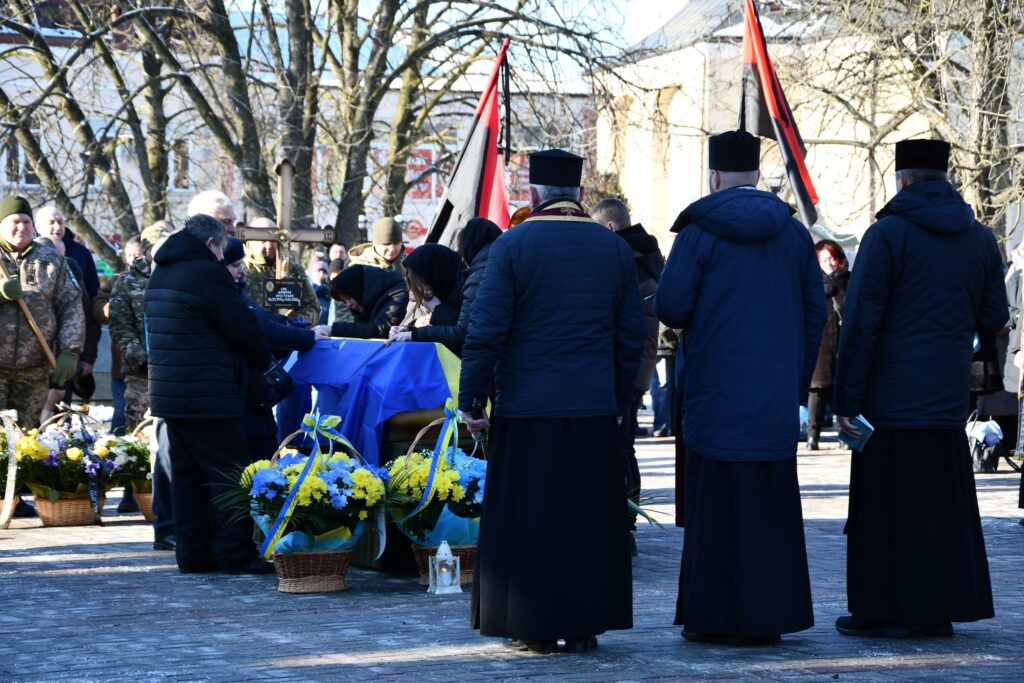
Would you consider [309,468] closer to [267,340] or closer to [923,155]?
[267,340]

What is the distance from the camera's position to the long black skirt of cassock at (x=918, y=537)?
262 inches

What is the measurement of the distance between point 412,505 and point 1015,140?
14302 millimetres

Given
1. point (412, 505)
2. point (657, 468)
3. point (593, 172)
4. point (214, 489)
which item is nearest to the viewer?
point (412, 505)

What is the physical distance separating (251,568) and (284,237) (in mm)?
3094

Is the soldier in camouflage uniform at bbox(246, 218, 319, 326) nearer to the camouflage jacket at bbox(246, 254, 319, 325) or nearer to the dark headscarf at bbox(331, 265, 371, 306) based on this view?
the camouflage jacket at bbox(246, 254, 319, 325)

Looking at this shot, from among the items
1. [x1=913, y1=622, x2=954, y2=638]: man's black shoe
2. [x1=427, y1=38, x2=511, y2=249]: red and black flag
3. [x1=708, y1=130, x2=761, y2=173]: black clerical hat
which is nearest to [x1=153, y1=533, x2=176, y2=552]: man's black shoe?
[x1=427, y1=38, x2=511, y2=249]: red and black flag

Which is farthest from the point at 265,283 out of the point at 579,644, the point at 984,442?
the point at 984,442

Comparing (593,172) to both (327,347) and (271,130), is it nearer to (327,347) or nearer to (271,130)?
(271,130)

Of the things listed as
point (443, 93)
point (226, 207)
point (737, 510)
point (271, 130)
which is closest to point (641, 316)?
point (737, 510)

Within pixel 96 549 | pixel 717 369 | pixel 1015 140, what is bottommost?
pixel 96 549

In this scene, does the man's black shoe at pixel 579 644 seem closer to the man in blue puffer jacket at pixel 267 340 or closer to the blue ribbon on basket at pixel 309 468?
the blue ribbon on basket at pixel 309 468

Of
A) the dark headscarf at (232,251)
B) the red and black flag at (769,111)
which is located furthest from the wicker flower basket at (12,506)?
the red and black flag at (769,111)

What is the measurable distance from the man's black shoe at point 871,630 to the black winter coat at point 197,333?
3.40 metres

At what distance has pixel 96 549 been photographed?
9.70 metres
